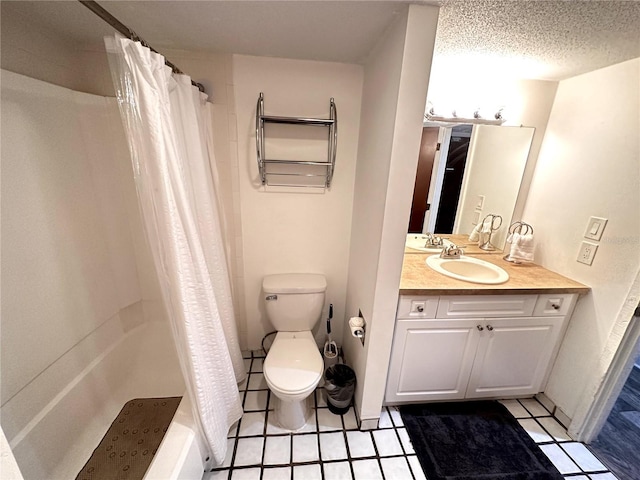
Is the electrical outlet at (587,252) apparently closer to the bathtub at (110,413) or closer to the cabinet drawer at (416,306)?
the cabinet drawer at (416,306)

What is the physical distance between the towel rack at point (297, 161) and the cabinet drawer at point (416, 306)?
90cm

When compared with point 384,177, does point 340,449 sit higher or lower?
lower

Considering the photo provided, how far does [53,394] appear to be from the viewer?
1236 millimetres

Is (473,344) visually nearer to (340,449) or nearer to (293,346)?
(340,449)

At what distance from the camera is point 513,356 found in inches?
63.2

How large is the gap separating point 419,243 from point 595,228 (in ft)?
3.14

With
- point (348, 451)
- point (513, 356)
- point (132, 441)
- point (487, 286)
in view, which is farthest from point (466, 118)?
point (132, 441)

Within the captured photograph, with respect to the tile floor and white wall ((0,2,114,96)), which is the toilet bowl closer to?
the tile floor

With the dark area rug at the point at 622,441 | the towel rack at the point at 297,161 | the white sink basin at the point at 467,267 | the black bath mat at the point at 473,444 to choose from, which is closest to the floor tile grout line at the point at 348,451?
A: the black bath mat at the point at 473,444

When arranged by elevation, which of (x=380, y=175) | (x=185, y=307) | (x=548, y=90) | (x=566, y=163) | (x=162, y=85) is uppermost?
(x=548, y=90)

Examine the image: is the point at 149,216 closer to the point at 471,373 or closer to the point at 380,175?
the point at 380,175

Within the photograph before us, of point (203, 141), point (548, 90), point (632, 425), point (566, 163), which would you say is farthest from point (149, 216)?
point (632, 425)

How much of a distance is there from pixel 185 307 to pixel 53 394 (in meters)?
0.87

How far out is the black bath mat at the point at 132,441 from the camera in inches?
47.1
